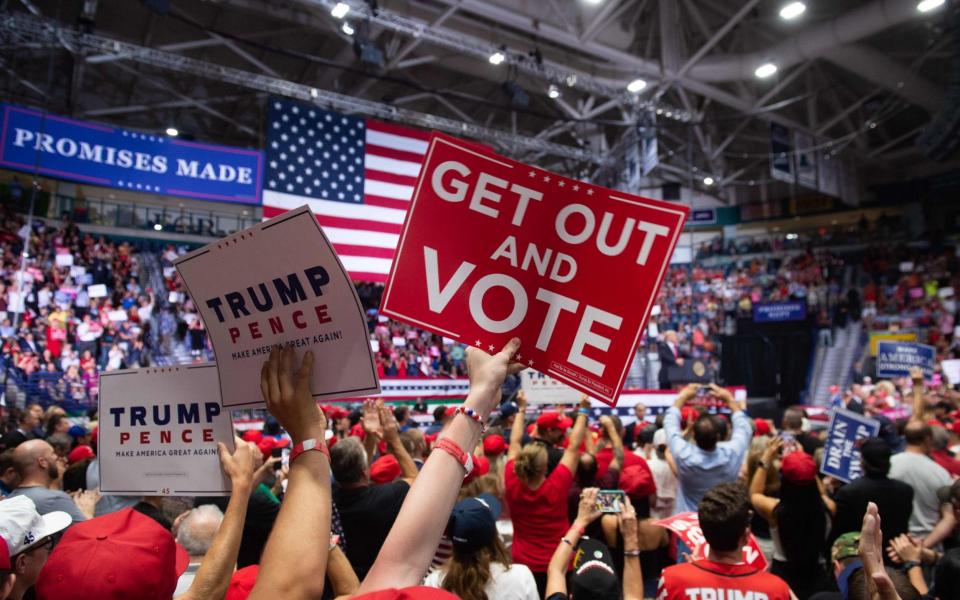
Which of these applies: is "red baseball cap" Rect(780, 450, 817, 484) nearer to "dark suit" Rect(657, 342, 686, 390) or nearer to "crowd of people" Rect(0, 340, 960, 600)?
"crowd of people" Rect(0, 340, 960, 600)

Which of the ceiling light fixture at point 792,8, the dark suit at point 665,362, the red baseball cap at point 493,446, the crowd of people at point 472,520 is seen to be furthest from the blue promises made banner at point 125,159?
the ceiling light fixture at point 792,8

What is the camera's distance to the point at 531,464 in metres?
3.49

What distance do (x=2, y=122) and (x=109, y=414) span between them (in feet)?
45.8

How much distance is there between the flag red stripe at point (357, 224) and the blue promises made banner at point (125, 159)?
2.50 m

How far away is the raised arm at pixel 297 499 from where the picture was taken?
116 centimetres

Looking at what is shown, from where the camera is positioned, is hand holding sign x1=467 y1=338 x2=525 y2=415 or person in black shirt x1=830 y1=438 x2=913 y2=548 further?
person in black shirt x1=830 y1=438 x2=913 y2=548

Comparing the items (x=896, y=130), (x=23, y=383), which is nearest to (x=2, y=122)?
(x=23, y=383)

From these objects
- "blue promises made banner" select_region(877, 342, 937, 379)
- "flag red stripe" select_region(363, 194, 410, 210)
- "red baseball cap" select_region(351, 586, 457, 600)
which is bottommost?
"red baseball cap" select_region(351, 586, 457, 600)

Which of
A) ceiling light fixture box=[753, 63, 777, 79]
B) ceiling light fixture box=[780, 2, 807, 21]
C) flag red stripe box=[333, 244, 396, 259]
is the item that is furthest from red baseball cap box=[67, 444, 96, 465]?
ceiling light fixture box=[753, 63, 777, 79]

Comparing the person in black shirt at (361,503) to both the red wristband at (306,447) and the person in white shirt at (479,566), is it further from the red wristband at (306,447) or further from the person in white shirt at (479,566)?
the red wristband at (306,447)

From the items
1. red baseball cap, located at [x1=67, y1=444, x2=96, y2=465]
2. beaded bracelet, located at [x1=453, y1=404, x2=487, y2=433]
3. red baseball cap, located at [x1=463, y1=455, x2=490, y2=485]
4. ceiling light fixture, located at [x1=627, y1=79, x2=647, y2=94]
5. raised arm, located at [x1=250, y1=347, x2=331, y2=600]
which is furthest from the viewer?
ceiling light fixture, located at [x1=627, y1=79, x2=647, y2=94]

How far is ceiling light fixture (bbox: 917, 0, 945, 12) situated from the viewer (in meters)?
12.6

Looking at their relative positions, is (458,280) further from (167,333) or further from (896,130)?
(896,130)

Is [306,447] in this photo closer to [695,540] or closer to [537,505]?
[695,540]
